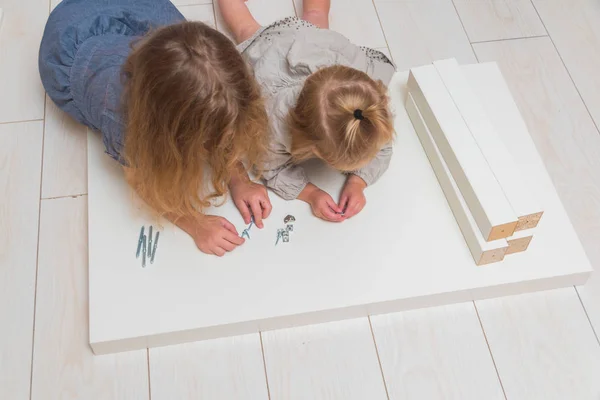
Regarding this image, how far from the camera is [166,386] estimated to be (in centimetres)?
111

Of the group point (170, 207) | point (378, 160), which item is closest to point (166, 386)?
point (170, 207)

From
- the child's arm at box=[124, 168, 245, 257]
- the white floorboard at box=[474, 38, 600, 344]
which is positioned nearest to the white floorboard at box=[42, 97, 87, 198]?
the child's arm at box=[124, 168, 245, 257]

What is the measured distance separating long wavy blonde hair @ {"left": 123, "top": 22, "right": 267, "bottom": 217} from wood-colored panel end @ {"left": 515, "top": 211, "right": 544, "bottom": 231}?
1.36 feet

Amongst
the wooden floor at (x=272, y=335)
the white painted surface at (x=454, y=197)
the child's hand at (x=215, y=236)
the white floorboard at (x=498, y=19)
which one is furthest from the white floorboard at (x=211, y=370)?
the white floorboard at (x=498, y=19)

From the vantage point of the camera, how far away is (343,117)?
102 centimetres

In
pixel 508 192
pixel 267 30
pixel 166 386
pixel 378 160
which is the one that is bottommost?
pixel 166 386

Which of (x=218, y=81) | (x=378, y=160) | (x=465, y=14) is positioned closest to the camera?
(x=218, y=81)

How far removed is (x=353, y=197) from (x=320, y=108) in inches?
8.3

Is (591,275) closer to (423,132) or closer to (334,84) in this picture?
(423,132)

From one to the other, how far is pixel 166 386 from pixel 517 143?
28.3 inches

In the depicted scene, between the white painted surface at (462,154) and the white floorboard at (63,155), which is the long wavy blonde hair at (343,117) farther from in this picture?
the white floorboard at (63,155)

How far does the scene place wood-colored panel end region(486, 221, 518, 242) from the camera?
1.10m

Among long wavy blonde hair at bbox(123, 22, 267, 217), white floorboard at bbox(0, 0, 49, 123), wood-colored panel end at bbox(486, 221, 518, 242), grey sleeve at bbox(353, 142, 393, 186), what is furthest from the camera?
white floorboard at bbox(0, 0, 49, 123)

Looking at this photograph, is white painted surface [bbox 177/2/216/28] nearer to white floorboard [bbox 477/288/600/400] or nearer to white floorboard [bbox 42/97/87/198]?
white floorboard [bbox 42/97/87/198]
